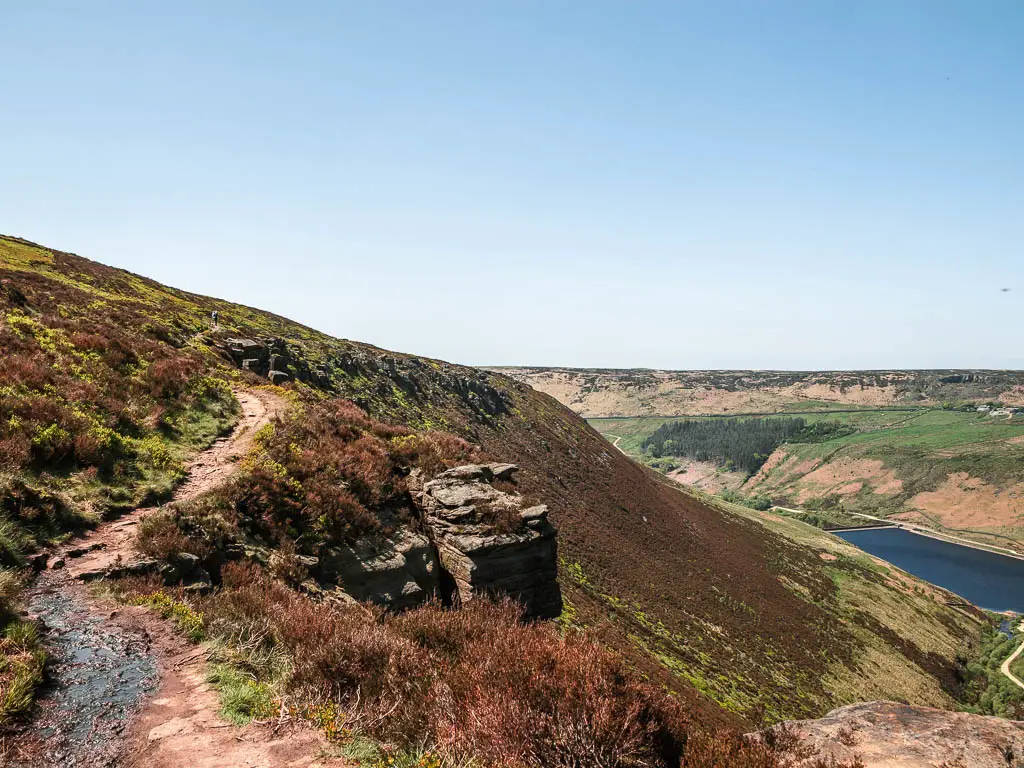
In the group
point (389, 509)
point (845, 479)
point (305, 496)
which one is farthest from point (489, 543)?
point (845, 479)

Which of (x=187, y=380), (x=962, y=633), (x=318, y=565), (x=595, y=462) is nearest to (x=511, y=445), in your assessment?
(x=595, y=462)

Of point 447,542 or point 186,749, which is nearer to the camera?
point 186,749

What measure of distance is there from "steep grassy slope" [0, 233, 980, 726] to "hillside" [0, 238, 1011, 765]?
0.17 meters

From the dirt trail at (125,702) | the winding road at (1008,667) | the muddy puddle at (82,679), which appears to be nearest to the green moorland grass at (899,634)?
the winding road at (1008,667)

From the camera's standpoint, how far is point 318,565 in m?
12.1

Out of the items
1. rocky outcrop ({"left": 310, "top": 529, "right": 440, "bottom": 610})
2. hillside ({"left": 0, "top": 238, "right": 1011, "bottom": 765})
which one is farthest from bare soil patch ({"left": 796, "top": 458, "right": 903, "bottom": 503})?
rocky outcrop ({"left": 310, "top": 529, "right": 440, "bottom": 610})

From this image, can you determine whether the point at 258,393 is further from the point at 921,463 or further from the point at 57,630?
the point at 921,463

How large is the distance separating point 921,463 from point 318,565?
22056cm

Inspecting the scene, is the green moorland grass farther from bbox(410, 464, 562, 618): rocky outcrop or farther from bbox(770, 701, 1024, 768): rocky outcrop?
bbox(770, 701, 1024, 768): rocky outcrop

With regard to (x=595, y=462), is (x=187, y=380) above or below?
above

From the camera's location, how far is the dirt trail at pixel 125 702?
526 cm

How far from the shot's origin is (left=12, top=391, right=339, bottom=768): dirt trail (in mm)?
5262

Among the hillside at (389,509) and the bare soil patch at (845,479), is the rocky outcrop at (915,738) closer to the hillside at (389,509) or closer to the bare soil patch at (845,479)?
the hillside at (389,509)

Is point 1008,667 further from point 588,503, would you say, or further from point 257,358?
point 257,358
